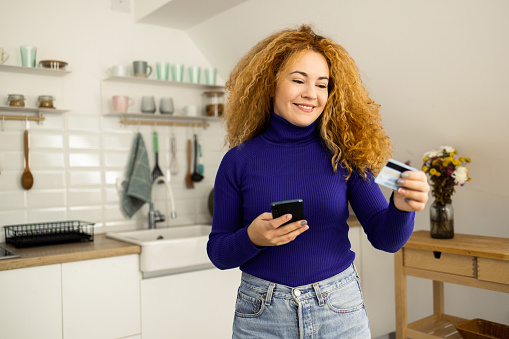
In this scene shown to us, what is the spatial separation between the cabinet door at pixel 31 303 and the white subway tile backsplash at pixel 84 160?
2.70ft

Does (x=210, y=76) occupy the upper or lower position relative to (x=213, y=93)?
upper

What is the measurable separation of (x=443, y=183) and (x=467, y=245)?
1.07 ft

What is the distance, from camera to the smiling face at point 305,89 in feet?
4.10

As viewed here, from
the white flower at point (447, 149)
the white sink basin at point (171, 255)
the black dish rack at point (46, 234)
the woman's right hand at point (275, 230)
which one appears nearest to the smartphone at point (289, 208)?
the woman's right hand at point (275, 230)

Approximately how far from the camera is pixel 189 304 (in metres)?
2.62

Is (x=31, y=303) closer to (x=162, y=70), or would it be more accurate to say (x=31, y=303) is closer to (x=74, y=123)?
(x=74, y=123)

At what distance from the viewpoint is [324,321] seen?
3.83 feet

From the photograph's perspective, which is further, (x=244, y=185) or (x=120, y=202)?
(x=120, y=202)

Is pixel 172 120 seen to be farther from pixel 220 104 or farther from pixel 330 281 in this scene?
pixel 330 281

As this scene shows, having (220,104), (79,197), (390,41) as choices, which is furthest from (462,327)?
(79,197)

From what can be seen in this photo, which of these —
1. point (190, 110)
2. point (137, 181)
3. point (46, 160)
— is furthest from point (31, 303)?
point (190, 110)

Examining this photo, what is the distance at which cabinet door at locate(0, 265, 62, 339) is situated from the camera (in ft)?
7.19

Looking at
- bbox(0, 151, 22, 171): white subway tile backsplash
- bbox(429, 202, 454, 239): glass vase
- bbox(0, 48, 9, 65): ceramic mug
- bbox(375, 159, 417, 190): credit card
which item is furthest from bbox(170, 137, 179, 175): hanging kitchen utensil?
bbox(375, 159, 417, 190): credit card

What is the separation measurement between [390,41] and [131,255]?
159 cm
